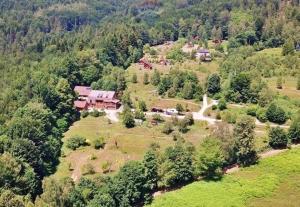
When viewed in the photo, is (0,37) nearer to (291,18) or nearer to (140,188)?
(291,18)

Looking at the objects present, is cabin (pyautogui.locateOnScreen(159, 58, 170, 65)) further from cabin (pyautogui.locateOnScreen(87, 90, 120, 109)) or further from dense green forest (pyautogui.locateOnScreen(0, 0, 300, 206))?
cabin (pyautogui.locateOnScreen(87, 90, 120, 109))

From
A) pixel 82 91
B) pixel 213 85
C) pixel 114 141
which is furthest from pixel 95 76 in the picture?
pixel 114 141

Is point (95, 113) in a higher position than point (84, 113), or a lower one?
higher

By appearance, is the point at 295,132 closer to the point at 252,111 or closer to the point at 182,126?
the point at 252,111

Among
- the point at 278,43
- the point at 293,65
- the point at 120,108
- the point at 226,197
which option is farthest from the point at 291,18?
the point at 226,197

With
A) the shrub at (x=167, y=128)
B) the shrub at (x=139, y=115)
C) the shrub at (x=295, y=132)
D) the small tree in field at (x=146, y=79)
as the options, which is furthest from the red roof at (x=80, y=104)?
the shrub at (x=295, y=132)

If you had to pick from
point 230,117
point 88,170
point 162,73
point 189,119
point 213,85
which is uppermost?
point 213,85
